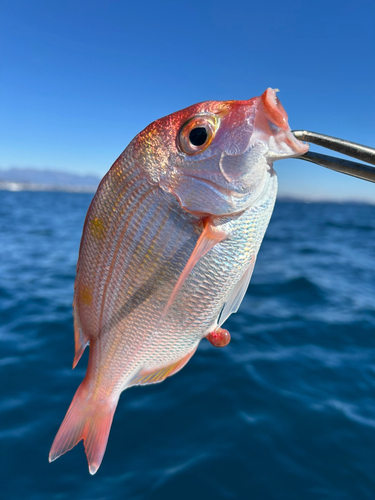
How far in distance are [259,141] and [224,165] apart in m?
0.15

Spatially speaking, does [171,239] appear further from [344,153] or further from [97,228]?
[344,153]

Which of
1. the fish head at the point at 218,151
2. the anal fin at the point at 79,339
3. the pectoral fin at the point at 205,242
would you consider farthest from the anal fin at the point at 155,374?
the fish head at the point at 218,151

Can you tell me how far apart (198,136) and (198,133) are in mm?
12

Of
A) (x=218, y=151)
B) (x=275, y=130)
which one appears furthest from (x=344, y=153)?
(x=218, y=151)

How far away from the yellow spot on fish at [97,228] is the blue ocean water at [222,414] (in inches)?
88.2

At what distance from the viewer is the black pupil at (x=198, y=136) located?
1.22 meters

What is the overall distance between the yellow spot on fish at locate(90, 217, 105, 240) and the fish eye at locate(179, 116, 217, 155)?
49 cm

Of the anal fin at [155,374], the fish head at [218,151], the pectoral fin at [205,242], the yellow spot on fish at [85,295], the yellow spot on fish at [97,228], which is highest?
the fish head at [218,151]

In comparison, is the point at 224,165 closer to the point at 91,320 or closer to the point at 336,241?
the point at 91,320

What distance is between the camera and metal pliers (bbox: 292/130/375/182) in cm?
117

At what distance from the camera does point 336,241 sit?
590 inches

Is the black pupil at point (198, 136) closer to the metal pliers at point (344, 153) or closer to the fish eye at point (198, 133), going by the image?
the fish eye at point (198, 133)

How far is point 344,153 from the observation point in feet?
3.93

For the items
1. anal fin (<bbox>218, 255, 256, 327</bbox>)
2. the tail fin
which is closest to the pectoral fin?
anal fin (<bbox>218, 255, 256, 327</bbox>)
